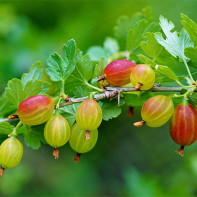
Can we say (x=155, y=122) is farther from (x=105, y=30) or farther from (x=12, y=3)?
(x=12, y=3)

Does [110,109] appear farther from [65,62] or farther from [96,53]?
[96,53]

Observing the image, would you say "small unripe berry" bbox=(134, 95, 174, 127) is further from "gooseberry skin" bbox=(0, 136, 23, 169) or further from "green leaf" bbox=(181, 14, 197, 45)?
"gooseberry skin" bbox=(0, 136, 23, 169)

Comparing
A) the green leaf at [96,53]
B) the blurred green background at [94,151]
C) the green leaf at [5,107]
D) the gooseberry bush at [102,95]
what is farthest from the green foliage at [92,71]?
the blurred green background at [94,151]

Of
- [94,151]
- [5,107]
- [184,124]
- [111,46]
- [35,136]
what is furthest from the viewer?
[94,151]

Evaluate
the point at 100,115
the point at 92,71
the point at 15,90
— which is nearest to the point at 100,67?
the point at 92,71

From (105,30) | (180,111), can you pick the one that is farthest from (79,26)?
(180,111)
